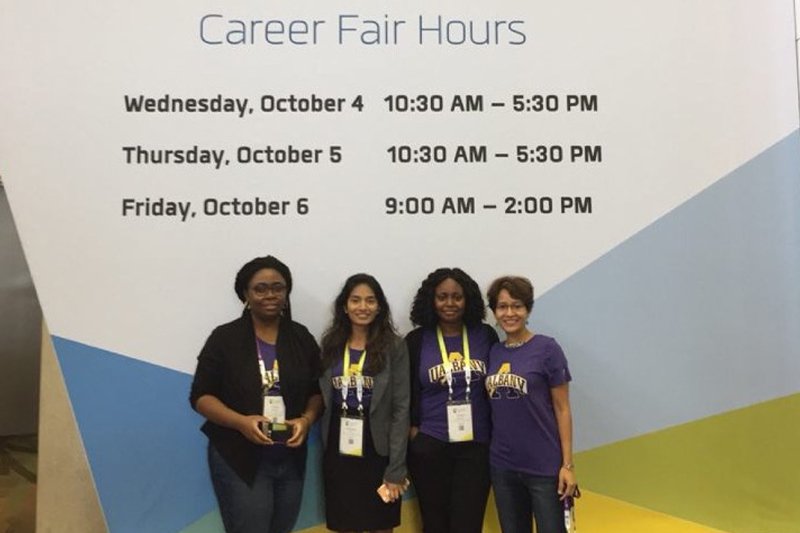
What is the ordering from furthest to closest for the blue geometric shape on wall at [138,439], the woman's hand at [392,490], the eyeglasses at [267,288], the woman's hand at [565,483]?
the blue geometric shape on wall at [138,439]
the eyeglasses at [267,288]
the woman's hand at [392,490]
the woman's hand at [565,483]

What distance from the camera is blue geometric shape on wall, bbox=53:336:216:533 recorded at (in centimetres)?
257

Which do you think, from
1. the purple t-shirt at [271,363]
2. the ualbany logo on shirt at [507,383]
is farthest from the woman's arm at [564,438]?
the purple t-shirt at [271,363]

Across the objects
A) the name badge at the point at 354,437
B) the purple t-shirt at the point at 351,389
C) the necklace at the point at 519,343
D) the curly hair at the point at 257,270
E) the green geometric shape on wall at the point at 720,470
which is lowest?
the green geometric shape on wall at the point at 720,470

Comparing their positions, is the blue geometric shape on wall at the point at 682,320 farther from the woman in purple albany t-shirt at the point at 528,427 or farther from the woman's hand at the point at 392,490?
the woman's hand at the point at 392,490

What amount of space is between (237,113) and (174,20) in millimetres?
481

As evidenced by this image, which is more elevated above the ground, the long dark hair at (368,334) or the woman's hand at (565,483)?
the long dark hair at (368,334)

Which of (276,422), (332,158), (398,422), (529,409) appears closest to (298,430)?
(276,422)

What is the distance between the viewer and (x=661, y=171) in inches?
105

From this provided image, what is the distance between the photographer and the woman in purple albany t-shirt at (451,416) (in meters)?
2.21

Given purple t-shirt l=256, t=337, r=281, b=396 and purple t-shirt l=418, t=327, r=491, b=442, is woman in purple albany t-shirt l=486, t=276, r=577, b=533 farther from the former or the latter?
purple t-shirt l=256, t=337, r=281, b=396

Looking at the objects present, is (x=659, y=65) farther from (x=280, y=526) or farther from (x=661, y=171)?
(x=280, y=526)

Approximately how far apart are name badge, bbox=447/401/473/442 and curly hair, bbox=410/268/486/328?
31cm

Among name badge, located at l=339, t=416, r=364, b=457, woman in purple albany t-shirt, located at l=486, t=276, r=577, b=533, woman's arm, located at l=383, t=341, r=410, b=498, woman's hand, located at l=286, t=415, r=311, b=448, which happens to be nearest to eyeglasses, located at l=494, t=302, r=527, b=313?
woman in purple albany t-shirt, located at l=486, t=276, r=577, b=533

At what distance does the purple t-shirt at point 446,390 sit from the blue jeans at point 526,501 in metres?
0.17
